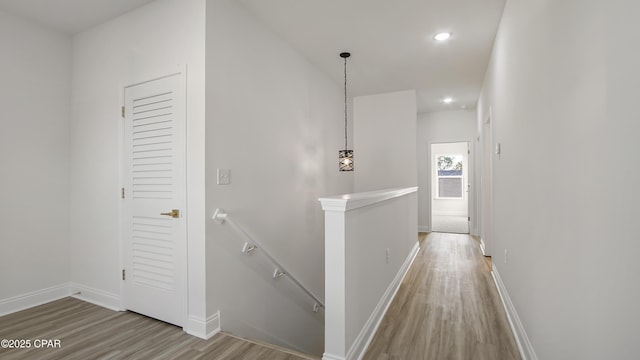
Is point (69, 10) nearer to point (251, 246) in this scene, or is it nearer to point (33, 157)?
point (33, 157)

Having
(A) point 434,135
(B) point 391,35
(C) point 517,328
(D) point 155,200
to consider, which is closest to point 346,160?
(B) point 391,35

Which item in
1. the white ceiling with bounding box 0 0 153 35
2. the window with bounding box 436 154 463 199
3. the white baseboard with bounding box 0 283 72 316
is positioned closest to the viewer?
the white ceiling with bounding box 0 0 153 35

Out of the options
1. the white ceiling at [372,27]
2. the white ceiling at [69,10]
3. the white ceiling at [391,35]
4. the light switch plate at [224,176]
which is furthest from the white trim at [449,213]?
the white ceiling at [69,10]

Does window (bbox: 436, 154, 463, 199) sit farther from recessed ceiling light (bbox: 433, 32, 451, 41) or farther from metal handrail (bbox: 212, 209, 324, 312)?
metal handrail (bbox: 212, 209, 324, 312)

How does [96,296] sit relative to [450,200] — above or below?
below

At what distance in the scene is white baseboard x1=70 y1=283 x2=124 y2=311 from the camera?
283 centimetres

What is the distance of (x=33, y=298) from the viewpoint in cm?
288

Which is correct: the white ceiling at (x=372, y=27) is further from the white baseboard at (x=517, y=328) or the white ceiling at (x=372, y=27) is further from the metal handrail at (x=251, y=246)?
the white baseboard at (x=517, y=328)

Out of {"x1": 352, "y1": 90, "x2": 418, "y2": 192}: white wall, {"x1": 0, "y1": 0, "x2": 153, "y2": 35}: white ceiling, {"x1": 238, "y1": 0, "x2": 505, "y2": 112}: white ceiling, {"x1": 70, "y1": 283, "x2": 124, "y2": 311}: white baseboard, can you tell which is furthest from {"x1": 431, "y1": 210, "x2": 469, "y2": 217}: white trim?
{"x1": 0, "y1": 0, "x2": 153, "y2": 35}: white ceiling

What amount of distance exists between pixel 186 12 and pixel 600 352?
3087 millimetres

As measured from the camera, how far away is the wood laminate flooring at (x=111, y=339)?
2061 mm

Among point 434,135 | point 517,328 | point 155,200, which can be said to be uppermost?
point 434,135

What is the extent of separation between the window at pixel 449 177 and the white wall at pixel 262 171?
7.33 m

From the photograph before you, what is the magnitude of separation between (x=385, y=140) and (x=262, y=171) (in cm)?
317
